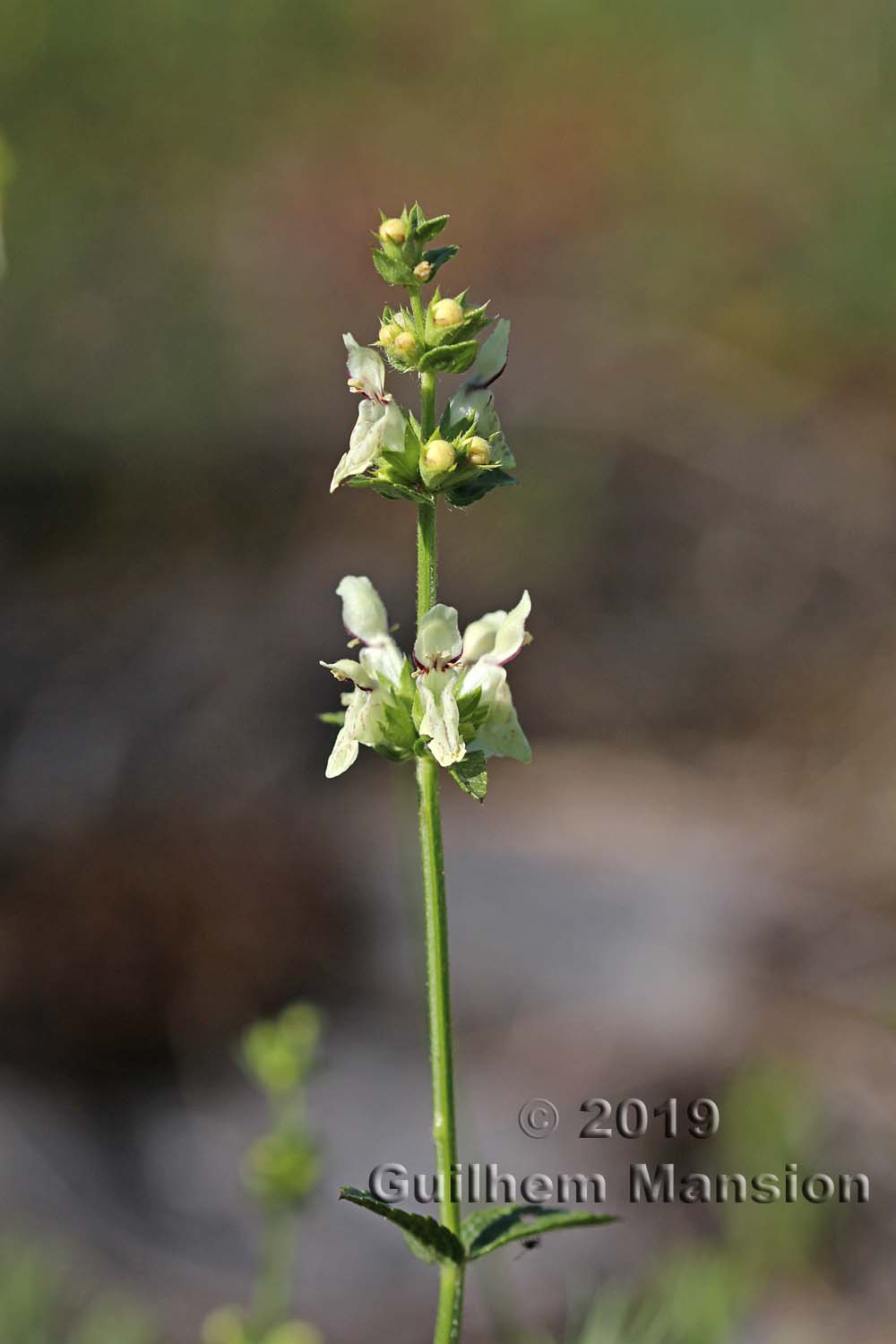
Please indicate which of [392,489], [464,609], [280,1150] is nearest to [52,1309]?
[280,1150]

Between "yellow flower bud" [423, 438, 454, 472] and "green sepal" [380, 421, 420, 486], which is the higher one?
"green sepal" [380, 421, 420, 486]

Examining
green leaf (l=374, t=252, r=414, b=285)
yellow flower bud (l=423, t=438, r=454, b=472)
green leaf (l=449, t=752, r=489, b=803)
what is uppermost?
green leaf (l=374, t=252, r=414, b=285)

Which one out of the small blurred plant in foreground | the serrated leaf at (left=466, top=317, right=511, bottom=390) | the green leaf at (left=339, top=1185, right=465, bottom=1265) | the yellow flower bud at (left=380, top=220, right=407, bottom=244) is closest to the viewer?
the green leaf at (left=339, top=1185, right=465, bottom=1265)

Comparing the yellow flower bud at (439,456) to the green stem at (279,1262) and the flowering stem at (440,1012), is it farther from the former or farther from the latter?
the green stem at (279,1262)

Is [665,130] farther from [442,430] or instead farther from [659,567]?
[442,430]

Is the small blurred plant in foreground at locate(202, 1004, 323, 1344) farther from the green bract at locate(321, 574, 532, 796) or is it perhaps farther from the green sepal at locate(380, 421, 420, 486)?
the green sepal at locate(380, 421, 420, 486)

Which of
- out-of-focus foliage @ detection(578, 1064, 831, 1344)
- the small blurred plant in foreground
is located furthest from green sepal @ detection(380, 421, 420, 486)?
out-of-focus foliage @ detection(578, 1064, 831, 1344)

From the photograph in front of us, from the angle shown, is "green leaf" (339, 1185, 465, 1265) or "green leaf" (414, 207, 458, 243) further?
"green leaf" (414, 207, 458, 243)

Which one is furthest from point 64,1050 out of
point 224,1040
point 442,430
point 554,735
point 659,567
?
point 659,567

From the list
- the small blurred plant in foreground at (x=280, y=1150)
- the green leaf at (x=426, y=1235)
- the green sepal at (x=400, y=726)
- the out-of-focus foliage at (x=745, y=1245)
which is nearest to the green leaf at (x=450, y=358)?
the green sepal at (x=400, y=726)

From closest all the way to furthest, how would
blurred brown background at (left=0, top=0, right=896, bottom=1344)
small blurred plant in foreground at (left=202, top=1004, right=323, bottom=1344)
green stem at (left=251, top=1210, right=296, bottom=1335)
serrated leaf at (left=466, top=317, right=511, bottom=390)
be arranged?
serrated leaf at (left=466, top=317, right=511, bottom=390) → small blurred plant in foreground at (left=202, top=1004, right=323, bottom=1344) → green stem at (left=251, top=1210, right=296, bottom=1335) → blurred brown background at (left=0, top=0, right=896, bottom=1344)
